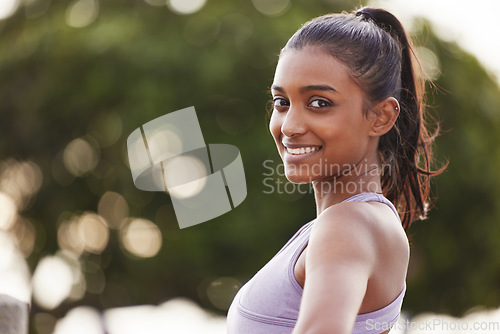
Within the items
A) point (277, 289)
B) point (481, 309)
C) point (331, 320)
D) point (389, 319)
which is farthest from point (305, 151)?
point (481, 309)

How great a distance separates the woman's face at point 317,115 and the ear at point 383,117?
38mm

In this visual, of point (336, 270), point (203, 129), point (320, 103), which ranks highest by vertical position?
point (320, 103)

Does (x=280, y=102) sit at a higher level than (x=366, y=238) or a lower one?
higher

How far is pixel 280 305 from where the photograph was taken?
167cm

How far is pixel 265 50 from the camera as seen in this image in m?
7.03

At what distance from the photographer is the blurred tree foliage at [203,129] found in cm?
696

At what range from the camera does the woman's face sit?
1.75 meters

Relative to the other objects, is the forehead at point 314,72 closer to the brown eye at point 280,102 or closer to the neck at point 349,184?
the brown eye at point 280,102

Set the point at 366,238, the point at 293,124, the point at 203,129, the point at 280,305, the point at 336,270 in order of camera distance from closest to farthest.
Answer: the point at 336,270
the point at 366,238
the point at 280,305
the point at 293,124
the point at 203,129

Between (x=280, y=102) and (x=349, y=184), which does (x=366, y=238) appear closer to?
(x=349, y=184)

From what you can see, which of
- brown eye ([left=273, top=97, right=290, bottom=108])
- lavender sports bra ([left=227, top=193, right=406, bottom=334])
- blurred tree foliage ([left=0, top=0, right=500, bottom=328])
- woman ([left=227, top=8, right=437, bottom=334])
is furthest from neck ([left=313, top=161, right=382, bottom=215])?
blurred tree foliage ([left=0, top=0, right=500, bottom=328])

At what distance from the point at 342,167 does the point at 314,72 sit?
0.93 feet

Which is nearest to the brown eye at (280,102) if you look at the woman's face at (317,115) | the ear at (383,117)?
the woman's face at (317,115)

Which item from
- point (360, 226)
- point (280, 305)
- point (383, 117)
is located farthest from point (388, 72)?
point (280, 305)
